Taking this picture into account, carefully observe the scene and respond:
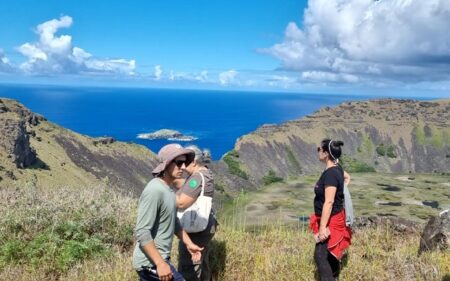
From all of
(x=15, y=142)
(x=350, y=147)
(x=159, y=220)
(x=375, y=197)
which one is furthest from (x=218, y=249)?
(x=350, y=147)

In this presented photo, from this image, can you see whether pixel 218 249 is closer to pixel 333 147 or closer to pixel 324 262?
pixel 324 262

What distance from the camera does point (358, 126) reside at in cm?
19475

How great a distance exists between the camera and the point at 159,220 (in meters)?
5.22

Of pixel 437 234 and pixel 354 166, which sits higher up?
pixel 437 234

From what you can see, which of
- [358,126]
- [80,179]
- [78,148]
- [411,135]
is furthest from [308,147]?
[80,179]

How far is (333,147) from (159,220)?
281 centimetres

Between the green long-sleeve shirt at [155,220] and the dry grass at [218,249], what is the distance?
1807mm

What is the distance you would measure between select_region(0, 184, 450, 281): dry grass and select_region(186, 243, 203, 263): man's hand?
1330 millimetres

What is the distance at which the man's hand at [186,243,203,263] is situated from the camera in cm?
598

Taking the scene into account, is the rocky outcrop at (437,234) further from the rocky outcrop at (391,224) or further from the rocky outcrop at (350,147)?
the rocky outcrop at (350,147)

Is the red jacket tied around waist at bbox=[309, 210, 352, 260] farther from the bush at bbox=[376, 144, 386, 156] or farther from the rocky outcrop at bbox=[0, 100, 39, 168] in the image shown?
the bush at bbox=[376, 144, 386, 156]

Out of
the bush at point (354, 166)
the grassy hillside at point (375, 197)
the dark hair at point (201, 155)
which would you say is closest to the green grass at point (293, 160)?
the bush at point (354, 166)

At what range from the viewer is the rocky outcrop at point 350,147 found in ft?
481

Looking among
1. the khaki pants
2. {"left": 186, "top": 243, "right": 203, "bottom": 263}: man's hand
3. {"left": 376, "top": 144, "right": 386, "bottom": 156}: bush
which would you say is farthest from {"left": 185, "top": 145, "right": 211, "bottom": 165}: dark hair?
{"left": 376, "top": 144, "right": 386, "bottom": 156}: bush
